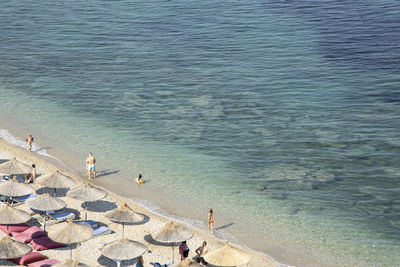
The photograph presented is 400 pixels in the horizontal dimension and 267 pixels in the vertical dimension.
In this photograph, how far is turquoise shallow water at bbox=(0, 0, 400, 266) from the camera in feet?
122

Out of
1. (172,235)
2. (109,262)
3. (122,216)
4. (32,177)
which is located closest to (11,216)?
(109,262)

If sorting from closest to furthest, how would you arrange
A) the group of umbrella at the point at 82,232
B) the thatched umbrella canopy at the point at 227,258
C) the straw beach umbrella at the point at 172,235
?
1. the group of umbrella at the point at 82,232
2. the thatched umbrella canopy at the point at 227,258
3. the straw beach umbrella at the point at 172,235

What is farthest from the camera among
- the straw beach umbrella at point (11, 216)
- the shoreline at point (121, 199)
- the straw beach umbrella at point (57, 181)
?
the straw beach umbrella at point (57, 181)

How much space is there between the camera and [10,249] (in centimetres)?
2645

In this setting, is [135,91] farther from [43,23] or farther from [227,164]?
[43,23]

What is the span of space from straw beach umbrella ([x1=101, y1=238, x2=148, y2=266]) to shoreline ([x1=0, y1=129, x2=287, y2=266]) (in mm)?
5761

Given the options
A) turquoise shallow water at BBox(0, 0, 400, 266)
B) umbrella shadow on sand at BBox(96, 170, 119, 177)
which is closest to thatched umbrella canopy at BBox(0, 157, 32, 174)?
umbrella shadow on sand at BBox(96, 170, 119, 177)

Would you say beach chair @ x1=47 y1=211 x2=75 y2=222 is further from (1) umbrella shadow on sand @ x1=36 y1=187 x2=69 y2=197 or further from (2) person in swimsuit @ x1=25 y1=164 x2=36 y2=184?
(2) person in swimsuit @ x1=25 y1=164 x2=36 y2=184

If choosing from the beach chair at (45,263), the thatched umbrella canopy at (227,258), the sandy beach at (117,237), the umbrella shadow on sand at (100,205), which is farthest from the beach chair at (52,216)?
the thatched umbrella canopy at (227,258)

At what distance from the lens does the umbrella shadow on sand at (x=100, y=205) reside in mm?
35688

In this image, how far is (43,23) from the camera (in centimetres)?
7875

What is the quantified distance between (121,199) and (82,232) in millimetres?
9228

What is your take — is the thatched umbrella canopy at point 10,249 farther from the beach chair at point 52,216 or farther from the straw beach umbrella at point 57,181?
the straw beach umbrella at point 57,181

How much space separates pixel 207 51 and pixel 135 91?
13.3 metres
